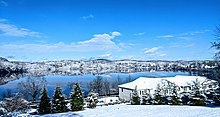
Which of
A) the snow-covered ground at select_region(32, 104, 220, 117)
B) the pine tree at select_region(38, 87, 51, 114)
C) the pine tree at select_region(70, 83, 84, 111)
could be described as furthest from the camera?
the pine tree at select_region(38, 87, 51, 114)

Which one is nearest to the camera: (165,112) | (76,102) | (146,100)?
(165,112)

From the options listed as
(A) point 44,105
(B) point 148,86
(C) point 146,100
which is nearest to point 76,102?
(A) point 44,105

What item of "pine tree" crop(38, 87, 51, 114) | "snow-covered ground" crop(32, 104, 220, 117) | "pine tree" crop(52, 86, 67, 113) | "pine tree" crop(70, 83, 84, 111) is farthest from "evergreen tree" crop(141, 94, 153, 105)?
"pine tree" crop(38, 87, 51, 114)

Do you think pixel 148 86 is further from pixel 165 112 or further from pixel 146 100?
pixel 165 112

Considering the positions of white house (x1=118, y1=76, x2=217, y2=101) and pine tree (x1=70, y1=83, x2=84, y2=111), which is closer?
pine tree (x1=70, y1=83, x2=84, y2=111)

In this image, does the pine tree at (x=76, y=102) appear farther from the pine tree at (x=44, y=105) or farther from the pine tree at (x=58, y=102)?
the pine tree at (x=44, y=105)

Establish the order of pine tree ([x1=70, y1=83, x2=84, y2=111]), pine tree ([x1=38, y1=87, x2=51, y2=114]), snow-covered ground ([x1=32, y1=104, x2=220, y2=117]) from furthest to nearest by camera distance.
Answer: pine tree ([x1=38, y1=87, x2=51, y2=114])
pine tree ([x1=70, y1=83, x2=84, y2=111])
snow-covered ground ([x1=32, y1=104, x2=220, y2=117])

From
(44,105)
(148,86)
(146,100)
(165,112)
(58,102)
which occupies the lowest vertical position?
(44,105)

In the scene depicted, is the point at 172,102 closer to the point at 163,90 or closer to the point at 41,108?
the point at 163,90

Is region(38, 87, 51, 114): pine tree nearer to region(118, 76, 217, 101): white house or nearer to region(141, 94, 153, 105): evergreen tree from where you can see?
region(141, 94, 153, 105): evergreen tree

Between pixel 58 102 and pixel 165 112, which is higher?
pixel 165 112

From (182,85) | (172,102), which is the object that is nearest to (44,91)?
(172,102)

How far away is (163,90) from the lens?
4181cm

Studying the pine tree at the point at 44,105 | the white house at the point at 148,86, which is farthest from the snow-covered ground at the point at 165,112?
the white house at the point at 148,86
